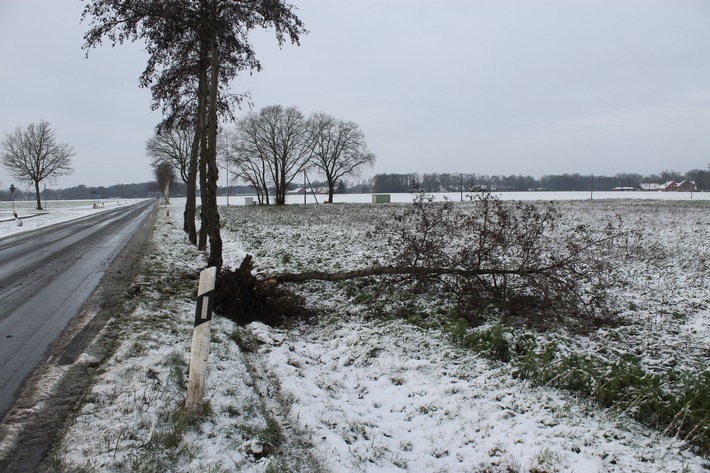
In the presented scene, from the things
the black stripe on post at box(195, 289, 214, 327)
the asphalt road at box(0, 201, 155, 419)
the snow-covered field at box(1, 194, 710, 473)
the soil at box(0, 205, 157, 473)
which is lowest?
the snow-covered field at box(1, 194, 710, 473)

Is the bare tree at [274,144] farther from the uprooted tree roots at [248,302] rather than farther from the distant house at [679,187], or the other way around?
the distant house at [679,187]

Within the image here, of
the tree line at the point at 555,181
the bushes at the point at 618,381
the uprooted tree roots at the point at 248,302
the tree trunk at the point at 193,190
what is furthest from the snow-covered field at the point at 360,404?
the tree line at the point at 555,181

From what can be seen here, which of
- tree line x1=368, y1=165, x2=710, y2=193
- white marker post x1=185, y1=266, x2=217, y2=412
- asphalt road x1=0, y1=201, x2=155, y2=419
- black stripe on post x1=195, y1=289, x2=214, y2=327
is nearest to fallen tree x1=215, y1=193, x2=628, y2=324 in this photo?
asphalt road x1=0, y1=201, x2=155, y2=419

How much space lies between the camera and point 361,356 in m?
5.38

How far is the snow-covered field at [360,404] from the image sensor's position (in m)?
3.15

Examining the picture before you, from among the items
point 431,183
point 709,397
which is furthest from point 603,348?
point 431,183

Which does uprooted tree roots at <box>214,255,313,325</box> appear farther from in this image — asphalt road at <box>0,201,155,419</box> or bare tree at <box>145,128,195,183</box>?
bare tree at <box>145,128,195,183</box>

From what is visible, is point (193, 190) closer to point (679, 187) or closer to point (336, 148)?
point (336, 148)

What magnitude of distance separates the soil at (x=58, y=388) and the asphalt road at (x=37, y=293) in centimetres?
13

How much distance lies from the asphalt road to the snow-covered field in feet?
2.86

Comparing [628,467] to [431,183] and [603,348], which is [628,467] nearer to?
[603,348]

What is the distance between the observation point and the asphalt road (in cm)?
451

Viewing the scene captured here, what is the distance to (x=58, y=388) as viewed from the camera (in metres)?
3.88

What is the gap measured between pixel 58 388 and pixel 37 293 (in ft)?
16.0
